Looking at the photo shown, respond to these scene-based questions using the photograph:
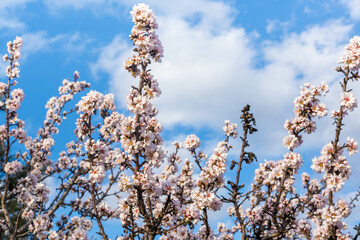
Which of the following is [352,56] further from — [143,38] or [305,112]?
[143,38]

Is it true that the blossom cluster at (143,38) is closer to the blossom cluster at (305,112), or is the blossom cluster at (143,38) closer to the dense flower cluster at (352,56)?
the blossom cluster at (305,112)

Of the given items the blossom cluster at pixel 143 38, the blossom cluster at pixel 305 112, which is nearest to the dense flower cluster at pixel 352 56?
the blossom cluster at pixel 305 112

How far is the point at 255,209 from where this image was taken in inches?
324

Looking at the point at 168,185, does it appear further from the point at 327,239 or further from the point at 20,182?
the point at 20,182

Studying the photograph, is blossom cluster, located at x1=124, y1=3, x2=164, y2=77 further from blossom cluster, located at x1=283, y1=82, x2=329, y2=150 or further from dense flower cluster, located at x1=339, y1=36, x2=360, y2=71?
dense flower cluster, located at x1=339, y1=36, x2=360, y2=71

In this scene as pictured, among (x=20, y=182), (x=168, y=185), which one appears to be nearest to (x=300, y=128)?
(x=168, y=185)

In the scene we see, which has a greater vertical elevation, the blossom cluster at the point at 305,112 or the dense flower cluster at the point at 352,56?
the dense flower cluster at the point at 352,56

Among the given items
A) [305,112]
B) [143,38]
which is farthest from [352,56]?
[143,38]

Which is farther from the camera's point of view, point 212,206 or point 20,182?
point 20,182

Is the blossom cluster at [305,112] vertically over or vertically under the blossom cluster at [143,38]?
under

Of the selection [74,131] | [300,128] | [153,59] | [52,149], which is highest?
[52,149]

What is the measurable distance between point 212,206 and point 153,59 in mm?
2781

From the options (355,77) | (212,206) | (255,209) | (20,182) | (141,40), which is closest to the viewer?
(212,206)

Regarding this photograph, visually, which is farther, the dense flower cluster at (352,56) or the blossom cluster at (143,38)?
the dense flower cluster at (352,56)
